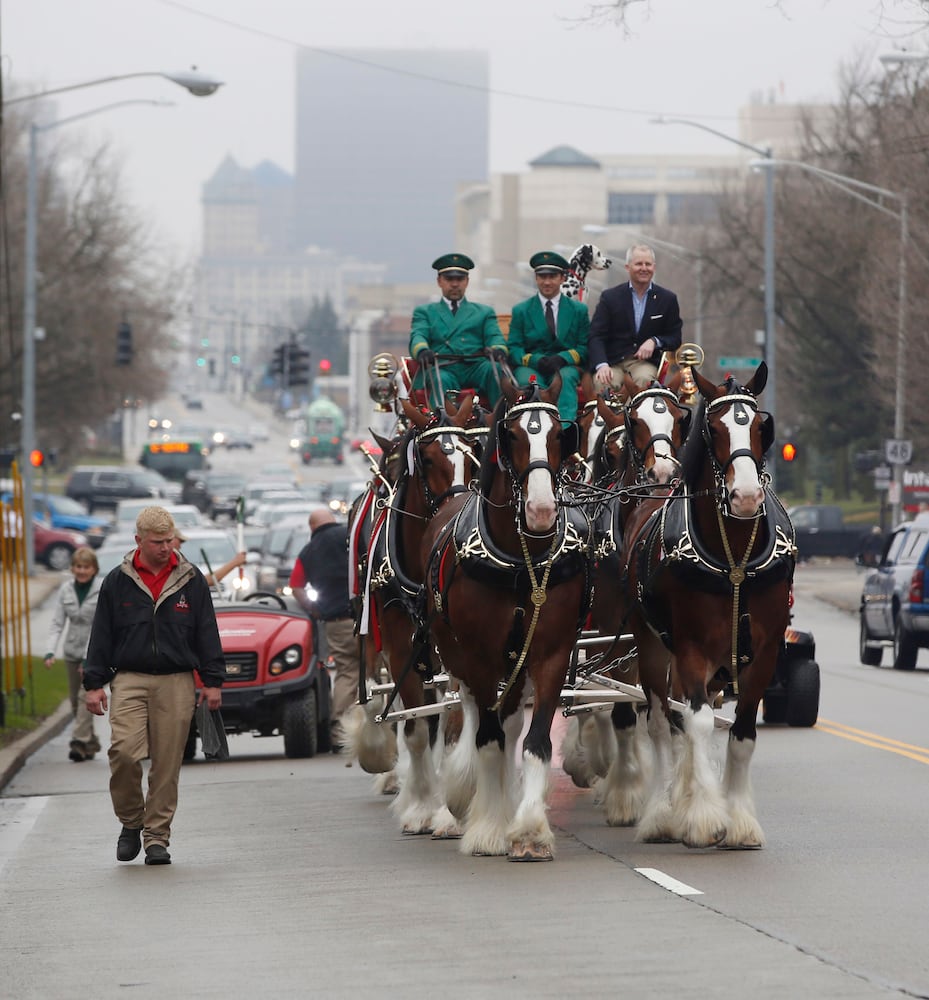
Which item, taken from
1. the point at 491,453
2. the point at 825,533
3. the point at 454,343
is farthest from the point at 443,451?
the point at 825,533

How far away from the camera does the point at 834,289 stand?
62.1 m

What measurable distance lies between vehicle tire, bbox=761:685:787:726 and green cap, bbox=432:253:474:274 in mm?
6295

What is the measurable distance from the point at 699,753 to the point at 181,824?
4.34 metres

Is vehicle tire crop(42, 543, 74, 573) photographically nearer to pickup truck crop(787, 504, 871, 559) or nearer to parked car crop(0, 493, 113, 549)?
parked car crop(0, 493, 113, 549)

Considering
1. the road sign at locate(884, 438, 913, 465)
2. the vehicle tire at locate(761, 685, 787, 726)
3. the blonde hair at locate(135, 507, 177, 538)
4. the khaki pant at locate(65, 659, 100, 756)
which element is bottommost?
the khaki pant at locate(65, 659, 100, 756)

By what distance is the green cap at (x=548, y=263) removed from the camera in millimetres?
15031

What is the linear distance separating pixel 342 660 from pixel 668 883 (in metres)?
9.22

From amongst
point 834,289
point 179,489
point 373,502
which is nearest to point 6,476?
point 834,289

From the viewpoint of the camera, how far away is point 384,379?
15.7m

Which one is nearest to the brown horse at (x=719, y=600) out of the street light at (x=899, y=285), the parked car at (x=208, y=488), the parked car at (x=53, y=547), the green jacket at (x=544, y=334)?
the green jacket at (x=544, y=334)

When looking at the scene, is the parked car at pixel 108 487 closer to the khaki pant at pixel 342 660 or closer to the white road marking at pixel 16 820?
the khaki pant at pixel 342 660

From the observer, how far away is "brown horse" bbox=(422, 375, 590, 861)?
39.0 feet

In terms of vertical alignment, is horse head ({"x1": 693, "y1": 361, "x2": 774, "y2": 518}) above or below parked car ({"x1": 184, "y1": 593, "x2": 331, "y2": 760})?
above

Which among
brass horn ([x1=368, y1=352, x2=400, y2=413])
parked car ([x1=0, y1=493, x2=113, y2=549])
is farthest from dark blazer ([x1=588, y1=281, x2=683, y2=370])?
parked car ([x1=0, y1=493, x2=113, y2=549])
